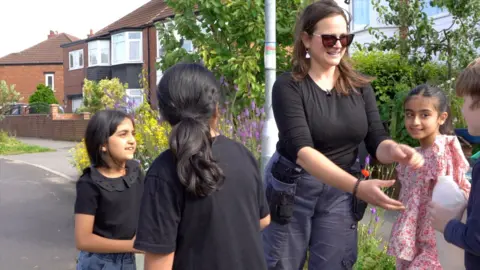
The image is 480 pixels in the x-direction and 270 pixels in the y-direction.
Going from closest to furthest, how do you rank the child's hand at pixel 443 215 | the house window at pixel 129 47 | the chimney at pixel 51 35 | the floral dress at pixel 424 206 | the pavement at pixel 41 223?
the child's hand at pixel 443 215, the floral dress at pixel 424 206, the pavement at pixel 41 223, the house window at pixel 129 47, the chimney at pixel 51 35

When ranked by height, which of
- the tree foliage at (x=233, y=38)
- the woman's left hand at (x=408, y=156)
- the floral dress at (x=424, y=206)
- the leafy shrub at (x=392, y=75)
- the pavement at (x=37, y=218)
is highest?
the tree foliage at (x=233, y=38)

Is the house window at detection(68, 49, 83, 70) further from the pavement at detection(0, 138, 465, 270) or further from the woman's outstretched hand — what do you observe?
the woman's outstretched hand

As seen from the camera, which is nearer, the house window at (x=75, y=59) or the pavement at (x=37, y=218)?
the pavement at (x=37, y=218)

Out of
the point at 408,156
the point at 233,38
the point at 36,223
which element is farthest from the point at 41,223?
the point at 408,156

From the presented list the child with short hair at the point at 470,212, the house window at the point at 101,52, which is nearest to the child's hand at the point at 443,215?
the child with short hair at the point at 470,212

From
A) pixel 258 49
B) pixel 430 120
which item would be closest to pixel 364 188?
pixel 430 120

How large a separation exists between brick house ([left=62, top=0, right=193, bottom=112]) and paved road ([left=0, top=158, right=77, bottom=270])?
19710 millimetres

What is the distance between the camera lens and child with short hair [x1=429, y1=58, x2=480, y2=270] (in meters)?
2.27

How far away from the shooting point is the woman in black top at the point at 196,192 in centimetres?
203

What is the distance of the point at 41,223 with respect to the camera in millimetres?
9289

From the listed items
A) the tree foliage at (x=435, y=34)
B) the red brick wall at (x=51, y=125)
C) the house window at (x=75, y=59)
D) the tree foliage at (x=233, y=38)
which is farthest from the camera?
the house window at (x=75, y=59)

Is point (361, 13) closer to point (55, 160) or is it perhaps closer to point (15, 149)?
point (55, 160)

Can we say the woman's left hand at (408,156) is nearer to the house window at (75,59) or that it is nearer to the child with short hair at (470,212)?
the child with short hair at (470,212)

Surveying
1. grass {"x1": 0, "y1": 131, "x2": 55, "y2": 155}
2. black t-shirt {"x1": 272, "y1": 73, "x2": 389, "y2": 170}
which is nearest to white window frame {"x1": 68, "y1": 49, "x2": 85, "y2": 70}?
grass {"x1": 0, "y1": 131, "x2": 55, "y2": 155}
